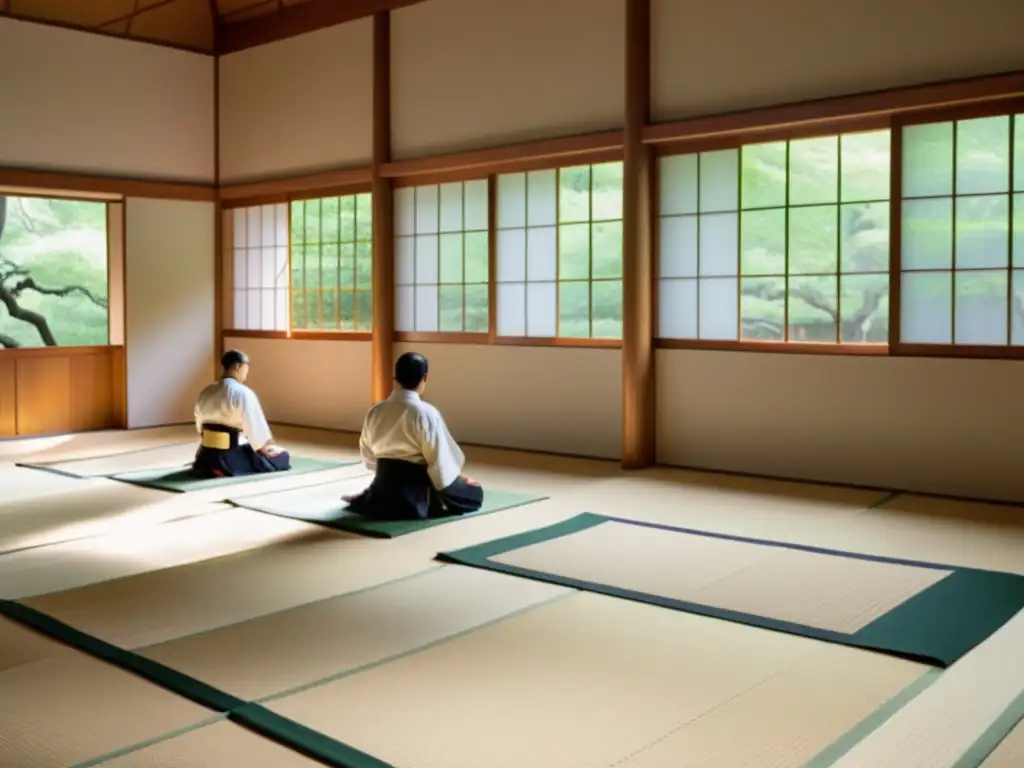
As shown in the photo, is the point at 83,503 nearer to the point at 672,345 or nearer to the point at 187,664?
the point at 187,664

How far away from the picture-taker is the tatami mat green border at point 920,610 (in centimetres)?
316

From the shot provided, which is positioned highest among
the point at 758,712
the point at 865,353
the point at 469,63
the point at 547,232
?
the point at 469,63

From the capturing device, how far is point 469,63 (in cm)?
730

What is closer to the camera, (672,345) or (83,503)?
(83,503)

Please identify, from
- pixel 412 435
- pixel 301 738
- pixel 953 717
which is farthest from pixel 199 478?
pixel 953 717

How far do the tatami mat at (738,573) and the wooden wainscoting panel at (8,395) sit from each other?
5.11 metres

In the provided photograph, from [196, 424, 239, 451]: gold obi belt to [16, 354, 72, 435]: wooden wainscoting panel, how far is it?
2672mm

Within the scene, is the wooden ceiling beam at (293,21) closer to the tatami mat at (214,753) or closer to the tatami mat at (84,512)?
the tatami mat at (84,512)

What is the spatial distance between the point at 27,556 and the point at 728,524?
2912 mm

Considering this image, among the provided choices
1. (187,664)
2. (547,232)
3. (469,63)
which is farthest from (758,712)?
(469,63)

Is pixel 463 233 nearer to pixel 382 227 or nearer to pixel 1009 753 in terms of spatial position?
pixel 382 227

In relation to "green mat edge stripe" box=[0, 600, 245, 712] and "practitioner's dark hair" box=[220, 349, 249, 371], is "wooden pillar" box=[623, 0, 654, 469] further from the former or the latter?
"green mat edge stripe" box=[0, 600, 245, 712]

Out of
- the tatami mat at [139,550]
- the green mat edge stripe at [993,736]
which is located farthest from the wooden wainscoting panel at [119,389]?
the green mat edge stripe at [993,736]

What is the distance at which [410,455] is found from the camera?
4.96 m
